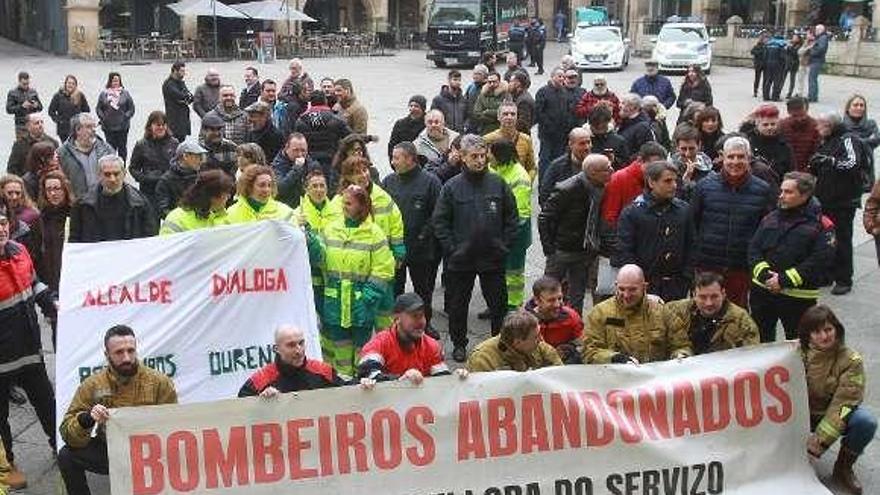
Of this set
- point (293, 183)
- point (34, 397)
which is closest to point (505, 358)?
point (34, 397)

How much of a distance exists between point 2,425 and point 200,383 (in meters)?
1.23

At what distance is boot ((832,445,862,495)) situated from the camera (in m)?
6.34

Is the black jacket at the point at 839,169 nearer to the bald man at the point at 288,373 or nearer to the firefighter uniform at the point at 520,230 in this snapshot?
the firefighter uniform at the point at 520,230

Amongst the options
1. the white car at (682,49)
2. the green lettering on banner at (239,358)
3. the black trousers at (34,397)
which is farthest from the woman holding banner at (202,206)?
the white car at (682,49)

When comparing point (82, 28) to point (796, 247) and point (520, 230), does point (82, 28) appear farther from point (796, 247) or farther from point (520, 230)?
point (796, 247)

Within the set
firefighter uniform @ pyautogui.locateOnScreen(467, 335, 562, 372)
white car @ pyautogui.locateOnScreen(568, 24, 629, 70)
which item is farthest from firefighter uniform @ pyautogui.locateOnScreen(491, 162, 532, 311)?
white car @ pyautogui.locateOnScreen(568, 24, 629, 70)

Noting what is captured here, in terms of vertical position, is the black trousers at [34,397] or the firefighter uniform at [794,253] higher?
the firefighter uniform at [794,253]

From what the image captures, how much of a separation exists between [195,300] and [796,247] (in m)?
3.99

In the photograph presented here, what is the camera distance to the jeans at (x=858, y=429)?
627 cm

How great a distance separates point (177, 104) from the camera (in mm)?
16250

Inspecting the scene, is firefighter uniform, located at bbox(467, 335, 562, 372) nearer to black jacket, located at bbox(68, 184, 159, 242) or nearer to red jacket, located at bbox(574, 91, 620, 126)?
black jacket, located at bbox(68, 184, 159, 242)

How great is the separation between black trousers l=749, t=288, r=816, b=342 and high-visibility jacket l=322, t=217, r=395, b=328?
258cm

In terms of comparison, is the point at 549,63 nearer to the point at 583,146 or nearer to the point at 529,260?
the point at 529,260

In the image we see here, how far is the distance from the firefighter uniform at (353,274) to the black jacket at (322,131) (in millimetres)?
3248
